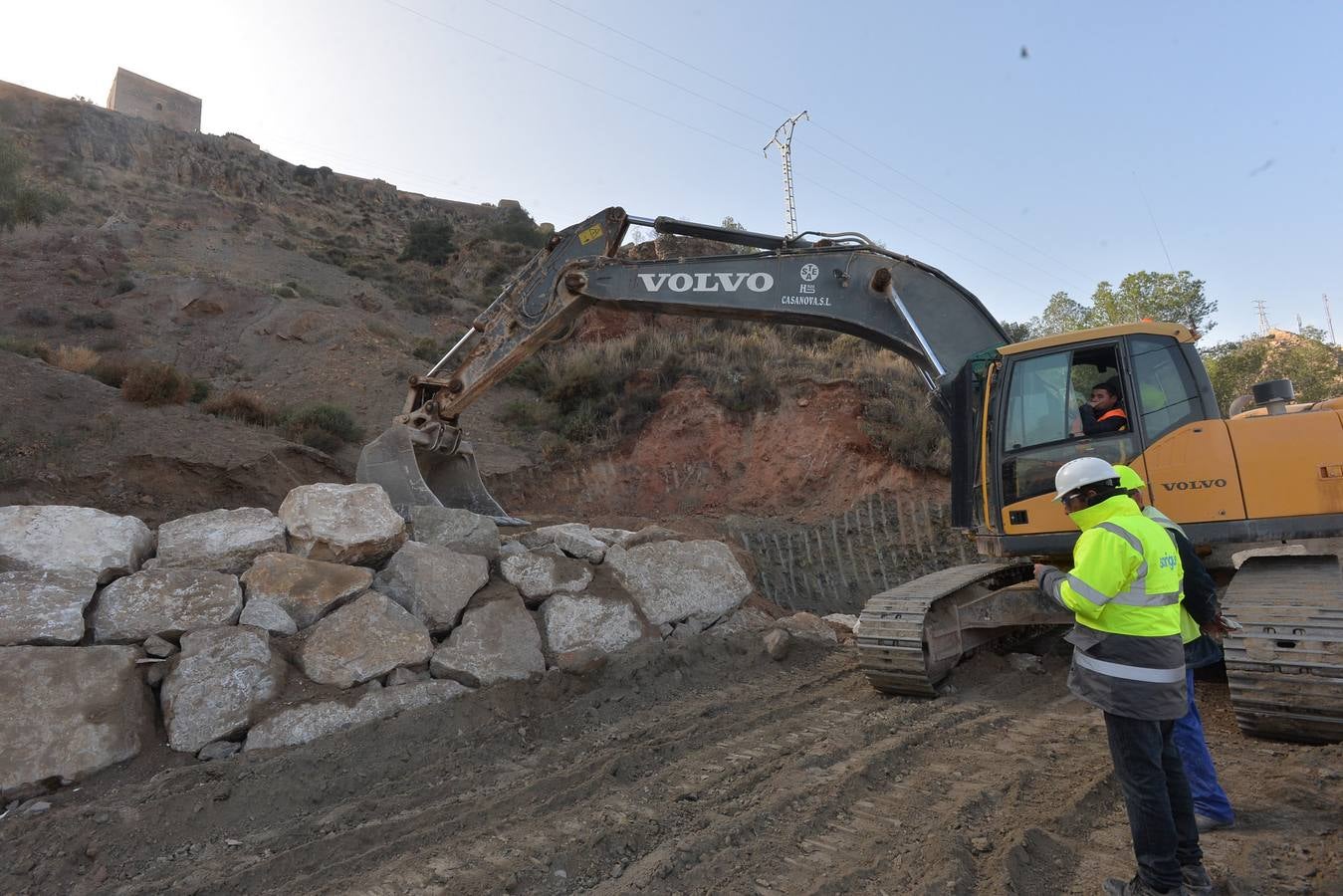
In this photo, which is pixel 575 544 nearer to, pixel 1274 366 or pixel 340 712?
pixel 340 712

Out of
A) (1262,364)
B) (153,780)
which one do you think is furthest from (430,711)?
(1262,364)

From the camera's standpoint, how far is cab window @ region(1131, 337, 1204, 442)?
Answer: 5312 mm

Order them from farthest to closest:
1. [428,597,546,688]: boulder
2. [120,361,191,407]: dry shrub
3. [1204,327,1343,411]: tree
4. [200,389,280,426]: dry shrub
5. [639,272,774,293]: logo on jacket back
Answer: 1. [1204,327,1343,411]: tree
2. [200,389,280,426]: dry shrub
3. [120,361,191,407]: dry shrub
4. [639,272,774,293]: logo on jacket back
5. [428,597,546,688]: boulder

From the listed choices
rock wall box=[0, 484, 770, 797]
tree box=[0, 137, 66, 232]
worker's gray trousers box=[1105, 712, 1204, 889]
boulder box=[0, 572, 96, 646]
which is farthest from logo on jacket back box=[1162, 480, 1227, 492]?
tree box=[0, 137, 66, 232]

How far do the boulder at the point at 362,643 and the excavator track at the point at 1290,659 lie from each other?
5.18 meters

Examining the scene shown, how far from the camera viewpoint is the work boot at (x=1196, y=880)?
9.57 ft

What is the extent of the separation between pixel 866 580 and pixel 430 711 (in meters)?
8.09

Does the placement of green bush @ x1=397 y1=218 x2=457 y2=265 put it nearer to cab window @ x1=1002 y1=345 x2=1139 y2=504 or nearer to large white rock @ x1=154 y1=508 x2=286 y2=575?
large white rock @ x1=154 y1=508 x2=286 y2=575

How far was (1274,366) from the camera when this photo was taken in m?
20.6

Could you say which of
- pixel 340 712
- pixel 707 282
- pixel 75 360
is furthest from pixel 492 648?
pixel 75 360

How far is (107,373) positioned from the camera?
1284cm

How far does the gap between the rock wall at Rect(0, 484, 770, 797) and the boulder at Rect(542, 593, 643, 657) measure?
13mm

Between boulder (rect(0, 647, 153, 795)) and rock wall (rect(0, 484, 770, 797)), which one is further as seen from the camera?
rock wall (rect(0, 484, 770, 797))

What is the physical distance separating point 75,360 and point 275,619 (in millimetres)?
11372
